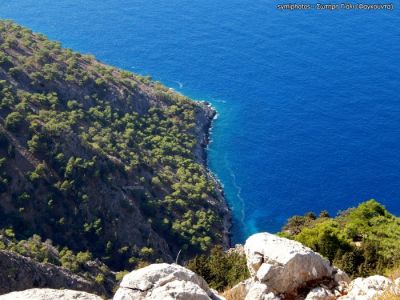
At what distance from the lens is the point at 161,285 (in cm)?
1977

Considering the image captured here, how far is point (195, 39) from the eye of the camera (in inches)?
5418

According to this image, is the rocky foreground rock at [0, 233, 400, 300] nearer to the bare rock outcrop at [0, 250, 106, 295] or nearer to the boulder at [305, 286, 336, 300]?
the boulder at [305, 286, 336, 300]

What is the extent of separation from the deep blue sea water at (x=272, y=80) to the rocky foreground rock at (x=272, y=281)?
196ft

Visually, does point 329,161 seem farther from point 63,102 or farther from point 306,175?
point 63,102

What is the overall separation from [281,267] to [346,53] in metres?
115

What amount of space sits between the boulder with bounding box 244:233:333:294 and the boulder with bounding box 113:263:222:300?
3.37 m

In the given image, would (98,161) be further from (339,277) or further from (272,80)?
(272,80)

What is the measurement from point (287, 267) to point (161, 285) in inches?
233

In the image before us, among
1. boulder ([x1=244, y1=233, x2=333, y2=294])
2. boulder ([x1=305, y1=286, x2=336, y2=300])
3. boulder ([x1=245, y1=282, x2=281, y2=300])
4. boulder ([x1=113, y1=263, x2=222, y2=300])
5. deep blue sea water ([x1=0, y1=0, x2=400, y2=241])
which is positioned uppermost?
deep blue sea water ([x1=0, y1=0, x2=400, y2=241])

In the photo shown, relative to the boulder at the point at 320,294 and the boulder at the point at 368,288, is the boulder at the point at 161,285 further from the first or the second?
the boulder at the point at 368,288

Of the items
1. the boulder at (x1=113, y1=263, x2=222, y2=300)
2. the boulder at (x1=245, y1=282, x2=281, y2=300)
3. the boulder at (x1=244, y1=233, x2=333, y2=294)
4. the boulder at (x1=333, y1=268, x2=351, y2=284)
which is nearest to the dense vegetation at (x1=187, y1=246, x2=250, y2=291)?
the boulder at (x1=244, y1=233, x2=333, y2=294)

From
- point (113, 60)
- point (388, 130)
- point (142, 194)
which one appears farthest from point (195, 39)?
point (142, 194)

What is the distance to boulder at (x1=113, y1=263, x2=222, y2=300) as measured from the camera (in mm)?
18906

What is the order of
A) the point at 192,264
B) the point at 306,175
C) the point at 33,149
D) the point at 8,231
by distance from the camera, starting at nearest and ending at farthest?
the point at 192,264
the point at 8,231
the point at 33,149
the point at 306,175
